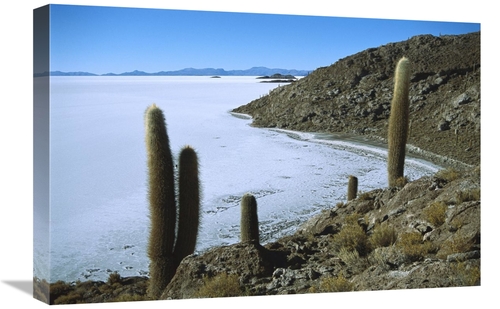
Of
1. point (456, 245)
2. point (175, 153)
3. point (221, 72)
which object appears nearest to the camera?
point (175, 153)

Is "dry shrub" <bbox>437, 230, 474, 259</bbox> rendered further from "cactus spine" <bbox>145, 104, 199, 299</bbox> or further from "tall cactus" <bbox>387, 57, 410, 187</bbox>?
"cactus spine" <bbox>145, 104, 199, 299</bbox>

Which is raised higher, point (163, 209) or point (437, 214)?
point (163, 209)

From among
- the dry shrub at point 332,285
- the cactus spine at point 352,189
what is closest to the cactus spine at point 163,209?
the dry shrub at point 332,285

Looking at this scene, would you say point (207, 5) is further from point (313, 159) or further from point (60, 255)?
point (60, 255)

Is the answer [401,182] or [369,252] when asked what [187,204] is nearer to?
[369,252]

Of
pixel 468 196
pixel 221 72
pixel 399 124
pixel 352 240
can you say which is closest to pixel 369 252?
pixel 352 240

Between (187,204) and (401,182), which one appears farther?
(401,182)

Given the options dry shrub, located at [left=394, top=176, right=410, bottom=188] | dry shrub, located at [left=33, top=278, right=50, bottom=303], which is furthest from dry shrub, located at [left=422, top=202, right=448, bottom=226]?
dry shrub, located at [left=33, top=278, right=50, bottom=303]
